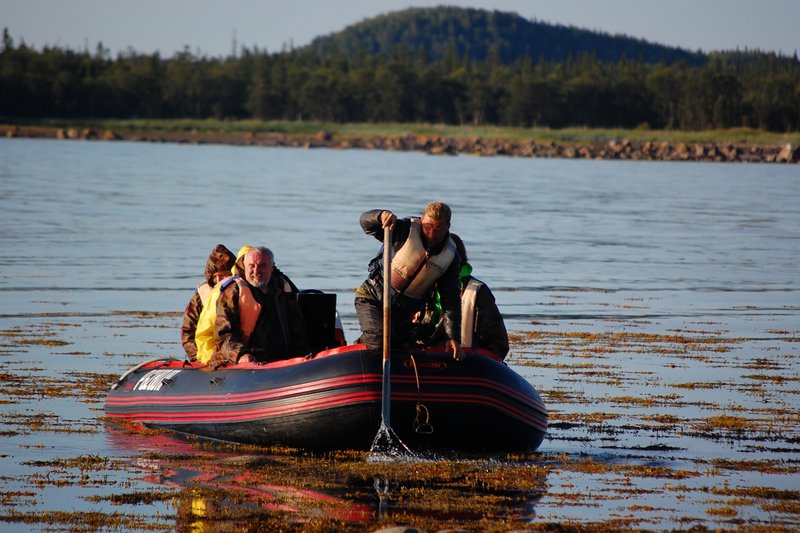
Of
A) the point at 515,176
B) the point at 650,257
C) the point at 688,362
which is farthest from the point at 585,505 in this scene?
the point at 515,176

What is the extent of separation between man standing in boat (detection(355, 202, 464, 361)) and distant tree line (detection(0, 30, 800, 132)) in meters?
126

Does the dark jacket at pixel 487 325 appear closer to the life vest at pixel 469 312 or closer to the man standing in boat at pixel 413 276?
the life vest at pixel 469 312

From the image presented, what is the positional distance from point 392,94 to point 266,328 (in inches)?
5492

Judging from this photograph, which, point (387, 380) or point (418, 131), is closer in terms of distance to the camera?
point (387, 380)

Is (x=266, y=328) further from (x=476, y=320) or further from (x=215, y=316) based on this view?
(x=476, y=320)

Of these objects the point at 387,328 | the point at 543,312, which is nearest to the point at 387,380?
the point at 387,328

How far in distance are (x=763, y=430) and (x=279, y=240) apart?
19777 millimetres

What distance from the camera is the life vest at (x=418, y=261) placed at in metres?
10.7

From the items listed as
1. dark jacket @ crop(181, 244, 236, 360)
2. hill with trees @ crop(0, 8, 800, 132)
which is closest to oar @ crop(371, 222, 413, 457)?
dark jacket @ crop(181, 244, 236, 360)

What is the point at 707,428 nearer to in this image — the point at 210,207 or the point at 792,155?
the point at 210,207

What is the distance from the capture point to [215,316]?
38.1 ft

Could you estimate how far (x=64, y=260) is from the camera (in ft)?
81.8

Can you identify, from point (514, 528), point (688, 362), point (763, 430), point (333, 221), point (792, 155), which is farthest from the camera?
point (792, 155)

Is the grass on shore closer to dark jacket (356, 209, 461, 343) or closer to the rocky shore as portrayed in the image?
the rocky shore
